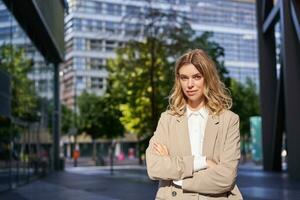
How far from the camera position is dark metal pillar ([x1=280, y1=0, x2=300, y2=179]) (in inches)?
817

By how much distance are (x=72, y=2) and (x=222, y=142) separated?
2660cm

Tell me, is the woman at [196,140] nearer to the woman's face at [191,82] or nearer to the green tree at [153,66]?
the woman's face at [191,82]

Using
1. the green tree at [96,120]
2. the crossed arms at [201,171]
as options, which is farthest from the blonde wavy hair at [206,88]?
the green tree at [96,120]

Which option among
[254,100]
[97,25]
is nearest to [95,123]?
[97,25]

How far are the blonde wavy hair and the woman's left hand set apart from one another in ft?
0.58

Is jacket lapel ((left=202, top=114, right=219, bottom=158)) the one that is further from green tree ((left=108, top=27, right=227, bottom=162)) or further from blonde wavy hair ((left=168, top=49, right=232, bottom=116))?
green tree ((left=108, top=27, right=227, bottom=162))

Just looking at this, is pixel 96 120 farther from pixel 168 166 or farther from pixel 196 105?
pixel 168 166

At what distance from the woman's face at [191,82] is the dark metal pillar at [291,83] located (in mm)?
18680

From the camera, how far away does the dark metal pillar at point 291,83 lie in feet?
68.1

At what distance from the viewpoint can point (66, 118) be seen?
7094 cm

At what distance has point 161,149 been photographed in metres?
2.62

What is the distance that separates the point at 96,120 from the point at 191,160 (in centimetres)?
5547

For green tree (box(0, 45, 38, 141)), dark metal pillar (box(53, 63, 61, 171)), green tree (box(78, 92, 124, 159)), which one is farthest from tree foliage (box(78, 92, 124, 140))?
green tree (box(0, 45, 38, 141))

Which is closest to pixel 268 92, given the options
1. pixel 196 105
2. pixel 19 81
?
pixel 19 81
